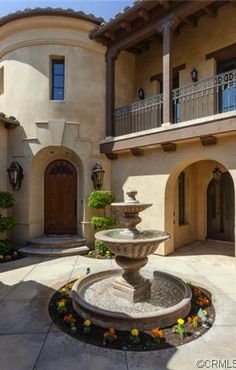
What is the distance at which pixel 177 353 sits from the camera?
334 cm

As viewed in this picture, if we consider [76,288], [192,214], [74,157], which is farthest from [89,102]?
[76,288]

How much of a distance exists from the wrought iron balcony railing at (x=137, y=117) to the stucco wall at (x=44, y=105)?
1.03m

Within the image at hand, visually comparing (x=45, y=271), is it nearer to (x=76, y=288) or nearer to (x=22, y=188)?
(x=76, y=288)

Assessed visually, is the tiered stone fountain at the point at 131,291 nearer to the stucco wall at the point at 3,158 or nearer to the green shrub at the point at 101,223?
the green shrub at the point at 101,223

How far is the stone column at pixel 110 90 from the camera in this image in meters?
9.73

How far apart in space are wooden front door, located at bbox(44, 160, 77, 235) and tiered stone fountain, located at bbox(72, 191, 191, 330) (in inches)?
173

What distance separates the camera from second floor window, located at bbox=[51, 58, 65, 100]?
9.46 metres

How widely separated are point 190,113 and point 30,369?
28.1 ft

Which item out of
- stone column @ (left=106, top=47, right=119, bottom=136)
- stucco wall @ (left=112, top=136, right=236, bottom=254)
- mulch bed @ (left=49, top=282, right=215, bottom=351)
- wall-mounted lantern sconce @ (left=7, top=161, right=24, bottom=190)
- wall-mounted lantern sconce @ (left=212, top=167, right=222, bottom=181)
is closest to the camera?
mulch bed @ (left=49, top=282, right=215, bottom=351)

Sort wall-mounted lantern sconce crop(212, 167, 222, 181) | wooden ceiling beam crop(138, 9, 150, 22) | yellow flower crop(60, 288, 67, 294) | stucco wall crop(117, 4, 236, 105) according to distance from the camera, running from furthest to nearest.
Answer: wall-mounted lantern sconce crop(212, 167, 222, 181), stucco wall crop(117, 4, 236, 105), wooden ceiling beam crop(138, 9, 150, 22), yellow flower crop(60, 288, 67, 294)

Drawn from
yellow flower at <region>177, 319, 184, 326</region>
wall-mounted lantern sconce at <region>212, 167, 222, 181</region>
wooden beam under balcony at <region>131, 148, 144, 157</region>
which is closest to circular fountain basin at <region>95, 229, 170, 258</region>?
yellow flower at <region>177, 319, 184, 326</region>

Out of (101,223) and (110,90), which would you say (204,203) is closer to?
(101,223)

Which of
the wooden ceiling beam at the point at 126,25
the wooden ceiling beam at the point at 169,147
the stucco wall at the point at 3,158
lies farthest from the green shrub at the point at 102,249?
the wooden ceiling beam at the point at 126,25

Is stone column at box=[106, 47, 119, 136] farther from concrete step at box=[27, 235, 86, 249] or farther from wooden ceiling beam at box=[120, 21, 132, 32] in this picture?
concrete step at box=[27, 235, 86, 249]
